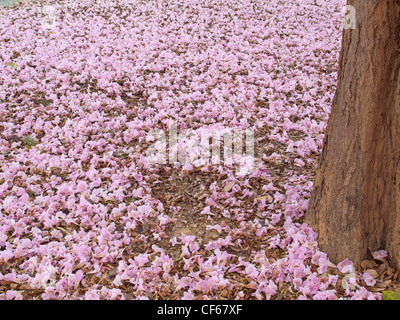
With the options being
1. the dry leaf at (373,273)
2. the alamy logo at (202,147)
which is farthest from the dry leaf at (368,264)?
the alamy logo at (202,147)

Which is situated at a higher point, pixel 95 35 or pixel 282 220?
pixel 95 35

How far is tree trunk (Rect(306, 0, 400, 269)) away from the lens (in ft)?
10.3

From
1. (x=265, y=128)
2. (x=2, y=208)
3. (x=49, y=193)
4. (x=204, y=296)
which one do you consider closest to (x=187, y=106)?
(x=265, y=128)

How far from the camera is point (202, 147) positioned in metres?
5.89

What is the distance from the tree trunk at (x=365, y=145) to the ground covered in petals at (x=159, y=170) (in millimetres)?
268

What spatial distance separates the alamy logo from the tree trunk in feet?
6.06

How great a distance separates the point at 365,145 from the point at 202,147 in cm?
293

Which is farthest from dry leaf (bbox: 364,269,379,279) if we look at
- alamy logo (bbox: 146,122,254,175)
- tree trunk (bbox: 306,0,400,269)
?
alamy logo (bbox: 146,122,254,175)

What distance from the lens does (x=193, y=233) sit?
438cm

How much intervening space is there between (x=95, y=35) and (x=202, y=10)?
448cm

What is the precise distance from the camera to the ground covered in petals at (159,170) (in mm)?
3688

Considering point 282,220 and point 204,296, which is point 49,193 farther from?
point 282,220

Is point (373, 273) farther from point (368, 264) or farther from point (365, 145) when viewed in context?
point (365, 145)

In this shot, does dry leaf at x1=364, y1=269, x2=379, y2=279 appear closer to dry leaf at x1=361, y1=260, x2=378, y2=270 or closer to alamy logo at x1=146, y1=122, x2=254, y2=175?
dry leaf at x1=361, y1=260, x2=378, y2=270
